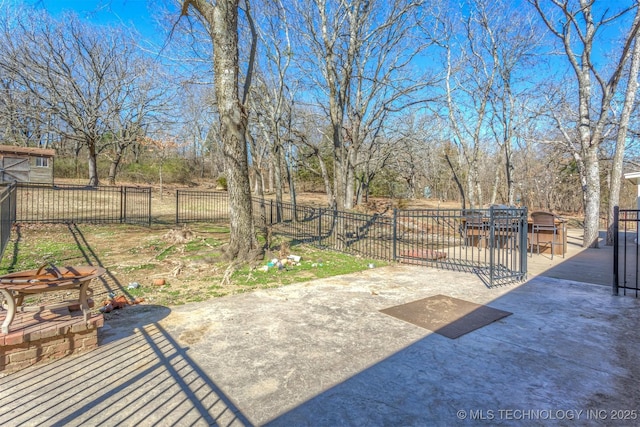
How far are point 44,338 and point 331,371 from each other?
249cm

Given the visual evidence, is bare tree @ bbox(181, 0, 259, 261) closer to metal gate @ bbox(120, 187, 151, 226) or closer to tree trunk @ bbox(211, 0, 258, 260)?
tree trunk @ bbox(211, 0, 258, 260)

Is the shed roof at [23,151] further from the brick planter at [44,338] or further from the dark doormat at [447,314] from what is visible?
the dark doormat at [447,314]

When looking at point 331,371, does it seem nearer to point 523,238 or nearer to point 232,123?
point 523,238

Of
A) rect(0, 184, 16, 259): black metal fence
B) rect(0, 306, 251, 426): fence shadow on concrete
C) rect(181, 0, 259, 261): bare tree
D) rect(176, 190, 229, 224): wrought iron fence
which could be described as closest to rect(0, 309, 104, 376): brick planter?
rect(0, 306, 251, 426): fence shadow on concrete

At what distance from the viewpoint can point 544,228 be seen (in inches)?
A: 348

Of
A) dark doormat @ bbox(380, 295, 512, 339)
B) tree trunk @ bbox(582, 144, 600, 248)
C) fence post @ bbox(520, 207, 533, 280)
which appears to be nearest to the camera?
dark doormat @ bbox(380, 295, 512, 339)

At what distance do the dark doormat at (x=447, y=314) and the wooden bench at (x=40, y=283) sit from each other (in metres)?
3.35

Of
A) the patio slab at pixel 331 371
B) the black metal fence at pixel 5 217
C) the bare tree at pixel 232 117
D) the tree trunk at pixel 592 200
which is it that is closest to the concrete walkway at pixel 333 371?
the patio slab at pixel 331 371

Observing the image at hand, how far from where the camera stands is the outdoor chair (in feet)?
28.3

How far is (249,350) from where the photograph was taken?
3203mm

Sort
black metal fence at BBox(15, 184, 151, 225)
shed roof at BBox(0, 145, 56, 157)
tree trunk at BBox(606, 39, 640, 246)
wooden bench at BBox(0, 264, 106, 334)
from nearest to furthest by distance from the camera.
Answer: wooden bench at BBox(0, 264, 106, 334) → tree trunk at BBox(606, 39, 640, 246) → black metal fence at BBox(15, 184, 151, 225) → shed roof at BBox(0, 145, 56, 157)

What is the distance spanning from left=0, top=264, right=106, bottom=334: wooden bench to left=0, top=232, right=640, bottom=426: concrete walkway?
524 millimetres

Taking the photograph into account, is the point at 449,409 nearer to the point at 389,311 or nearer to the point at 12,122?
the point at 389,311

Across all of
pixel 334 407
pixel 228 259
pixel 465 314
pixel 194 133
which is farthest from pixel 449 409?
pixel 194 133
